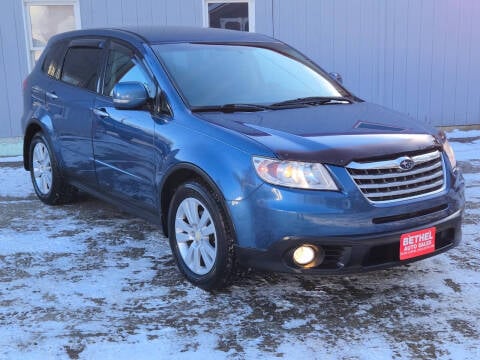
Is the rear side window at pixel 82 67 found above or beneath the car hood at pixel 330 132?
above

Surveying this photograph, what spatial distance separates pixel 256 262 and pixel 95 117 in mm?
2068

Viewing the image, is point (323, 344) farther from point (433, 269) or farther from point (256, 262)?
point (433, 269)

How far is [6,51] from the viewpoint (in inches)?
331

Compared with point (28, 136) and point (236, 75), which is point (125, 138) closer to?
point (236, 75)

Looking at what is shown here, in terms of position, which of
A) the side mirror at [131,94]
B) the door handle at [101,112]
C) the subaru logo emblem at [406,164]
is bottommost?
the subaru logo emblem at [406,164]

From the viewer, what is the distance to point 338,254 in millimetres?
3316

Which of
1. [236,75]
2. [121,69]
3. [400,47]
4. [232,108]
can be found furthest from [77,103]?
[400,47]

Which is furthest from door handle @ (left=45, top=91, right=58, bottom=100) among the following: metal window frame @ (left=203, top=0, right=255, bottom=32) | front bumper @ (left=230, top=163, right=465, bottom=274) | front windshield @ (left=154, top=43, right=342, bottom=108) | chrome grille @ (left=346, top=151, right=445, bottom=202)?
metal window frame @ (left=203, top=0, right=255, bottom=32)

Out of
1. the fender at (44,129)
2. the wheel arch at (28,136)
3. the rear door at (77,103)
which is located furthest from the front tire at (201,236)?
the wheel arch at (28,136)

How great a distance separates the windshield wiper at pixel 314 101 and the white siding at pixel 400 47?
487 cm

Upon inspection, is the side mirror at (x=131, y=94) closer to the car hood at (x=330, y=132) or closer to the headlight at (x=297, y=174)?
the car hood at (x=330, y=132)

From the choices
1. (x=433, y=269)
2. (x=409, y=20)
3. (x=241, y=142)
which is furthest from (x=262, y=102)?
(x=409, y=20)

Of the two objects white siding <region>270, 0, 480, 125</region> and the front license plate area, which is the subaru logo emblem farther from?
white siding <region>270, 0, 480, 125</region>

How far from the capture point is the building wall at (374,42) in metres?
8.62
